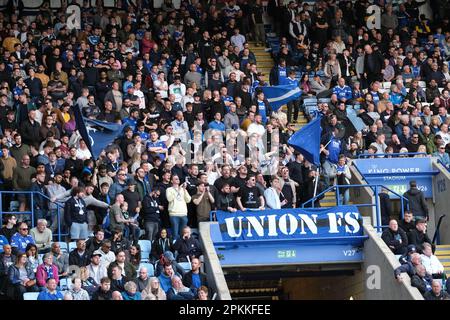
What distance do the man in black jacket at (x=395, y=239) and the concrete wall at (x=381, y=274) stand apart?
17cm

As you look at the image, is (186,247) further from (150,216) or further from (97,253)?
(97,253)

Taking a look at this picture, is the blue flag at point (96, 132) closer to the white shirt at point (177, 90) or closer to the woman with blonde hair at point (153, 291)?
the white shirt at point (177, 90)

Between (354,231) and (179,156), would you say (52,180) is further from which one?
(354,231)

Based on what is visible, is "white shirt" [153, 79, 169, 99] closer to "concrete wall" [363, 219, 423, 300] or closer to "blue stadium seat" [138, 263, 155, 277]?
"concrete wall" [363, 219, 423, 300]

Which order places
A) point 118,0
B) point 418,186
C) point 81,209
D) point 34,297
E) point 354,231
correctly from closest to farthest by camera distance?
point 34,297, point 81,209, point 354,231, point 418,186, point 118,0

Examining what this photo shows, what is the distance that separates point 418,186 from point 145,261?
7.98m

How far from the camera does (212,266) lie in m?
28.2

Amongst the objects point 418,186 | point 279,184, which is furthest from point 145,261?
point 418,186

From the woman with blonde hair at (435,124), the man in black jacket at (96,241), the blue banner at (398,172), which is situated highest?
the woman with blonde hair at (435,124)

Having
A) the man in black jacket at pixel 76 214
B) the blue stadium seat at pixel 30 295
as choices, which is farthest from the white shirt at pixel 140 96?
the blue stadium seat at pixel 30 295

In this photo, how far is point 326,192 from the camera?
32062mm

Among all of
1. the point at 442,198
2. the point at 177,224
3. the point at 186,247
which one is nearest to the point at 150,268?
the point at 186,247

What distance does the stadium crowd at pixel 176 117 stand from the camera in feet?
91.4

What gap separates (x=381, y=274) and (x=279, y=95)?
25.4 ft
